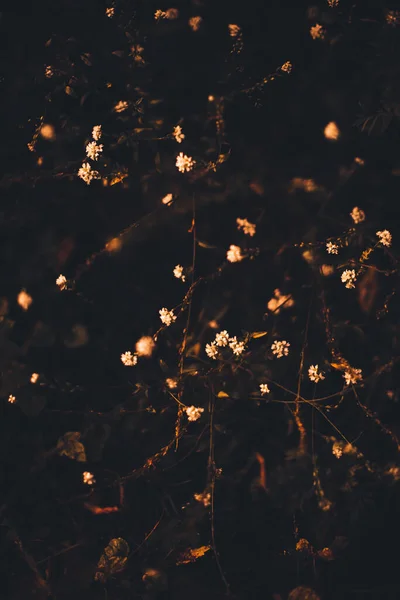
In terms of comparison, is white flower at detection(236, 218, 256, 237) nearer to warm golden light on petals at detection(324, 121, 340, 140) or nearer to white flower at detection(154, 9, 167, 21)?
warm golden light on petals at detection(324, 121, 340, 140)

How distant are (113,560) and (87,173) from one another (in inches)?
40.0

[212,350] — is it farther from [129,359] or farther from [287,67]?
[287,67]

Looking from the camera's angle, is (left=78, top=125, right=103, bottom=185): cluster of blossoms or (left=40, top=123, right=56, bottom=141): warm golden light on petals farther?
(left=40, top=123, right=56, bottom=141): warm golden light on petals

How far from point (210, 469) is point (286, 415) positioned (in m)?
0.26

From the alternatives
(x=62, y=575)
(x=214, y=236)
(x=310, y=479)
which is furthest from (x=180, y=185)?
(x=62, y=575)

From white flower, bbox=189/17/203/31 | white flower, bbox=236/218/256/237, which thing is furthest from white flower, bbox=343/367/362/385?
white flower, bbox=189/17/203/31

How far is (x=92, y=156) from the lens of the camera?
1.45m

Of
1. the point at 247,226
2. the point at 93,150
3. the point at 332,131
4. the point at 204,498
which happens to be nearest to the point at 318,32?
the point at 332,131

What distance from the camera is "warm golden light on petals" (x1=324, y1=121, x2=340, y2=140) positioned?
57.7 inches

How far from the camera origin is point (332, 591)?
5.08 feet

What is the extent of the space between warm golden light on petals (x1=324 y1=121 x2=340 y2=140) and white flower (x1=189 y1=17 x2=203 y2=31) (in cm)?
43

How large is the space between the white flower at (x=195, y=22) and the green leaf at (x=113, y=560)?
4.48 ft

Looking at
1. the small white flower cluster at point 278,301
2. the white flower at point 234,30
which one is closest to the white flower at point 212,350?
the small white flower cluster at point 278,301

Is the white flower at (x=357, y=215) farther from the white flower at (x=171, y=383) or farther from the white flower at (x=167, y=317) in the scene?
the white flower at (x=171, y=383)
